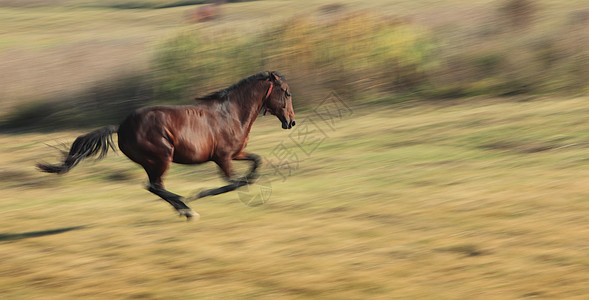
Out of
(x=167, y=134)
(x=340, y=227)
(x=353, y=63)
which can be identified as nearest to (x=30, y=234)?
(x=167, y=134)

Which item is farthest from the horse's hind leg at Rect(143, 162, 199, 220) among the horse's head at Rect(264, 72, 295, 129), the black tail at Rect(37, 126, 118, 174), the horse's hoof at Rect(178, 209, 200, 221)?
the horse's head at Rect(264, 72, 295, 129)

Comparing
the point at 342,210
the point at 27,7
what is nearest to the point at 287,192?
the point at 342,210

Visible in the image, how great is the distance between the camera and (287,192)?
10211 mm

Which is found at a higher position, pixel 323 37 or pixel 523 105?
pixel 323 37

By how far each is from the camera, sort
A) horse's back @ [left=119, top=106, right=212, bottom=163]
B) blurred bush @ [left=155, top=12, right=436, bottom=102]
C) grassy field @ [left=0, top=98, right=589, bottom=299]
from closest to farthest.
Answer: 1. grassy field @ [left=0, top=98, right=589, bottom=299]
2. horse's back @ [left=119, top=106, right=212, bottom=163]
3. blurred bush @ [left=155, top=12, right=436, bottom=102]

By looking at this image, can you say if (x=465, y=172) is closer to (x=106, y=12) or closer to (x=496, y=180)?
(x=496, y=180)

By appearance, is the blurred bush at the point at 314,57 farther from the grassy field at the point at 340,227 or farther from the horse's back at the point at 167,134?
the horse's back at the point at 167,134

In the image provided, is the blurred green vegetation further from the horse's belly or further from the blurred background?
the horse's belly

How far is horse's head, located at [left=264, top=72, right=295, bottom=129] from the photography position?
8484 millimetres

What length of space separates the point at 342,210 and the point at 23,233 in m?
3.23

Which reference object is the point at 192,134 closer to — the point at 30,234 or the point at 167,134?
the point at 167,134

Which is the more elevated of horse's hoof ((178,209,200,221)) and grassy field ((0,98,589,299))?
horse's hoof ((178,209,200,221))

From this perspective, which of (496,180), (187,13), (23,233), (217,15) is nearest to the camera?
(23,233)

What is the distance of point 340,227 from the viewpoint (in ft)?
27.0
